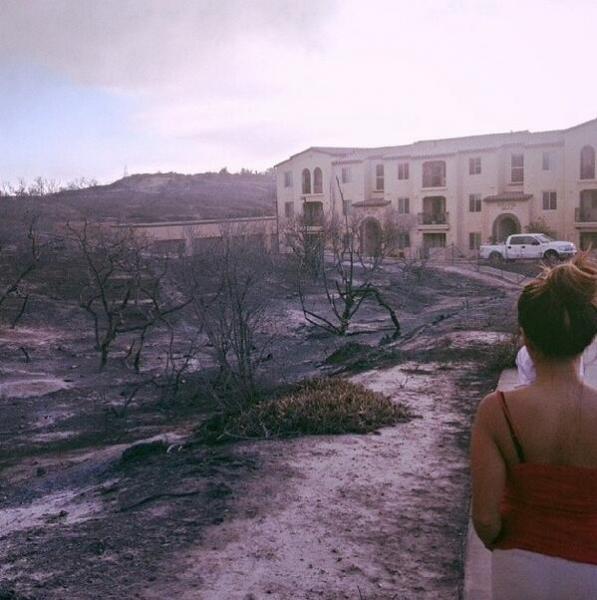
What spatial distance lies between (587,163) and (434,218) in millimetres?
10194

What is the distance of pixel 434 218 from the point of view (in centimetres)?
5681

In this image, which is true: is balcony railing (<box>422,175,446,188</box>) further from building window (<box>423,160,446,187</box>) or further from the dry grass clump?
the dry grass clump

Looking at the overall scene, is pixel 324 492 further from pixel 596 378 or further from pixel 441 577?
pixel 596 378

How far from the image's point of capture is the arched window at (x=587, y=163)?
50.7 metres

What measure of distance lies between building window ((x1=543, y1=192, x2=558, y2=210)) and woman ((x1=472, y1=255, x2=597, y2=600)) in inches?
2048

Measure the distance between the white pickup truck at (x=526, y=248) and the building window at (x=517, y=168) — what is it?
7677 mm

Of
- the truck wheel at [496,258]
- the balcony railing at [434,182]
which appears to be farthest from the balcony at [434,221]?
the truck wheel at [496,258]

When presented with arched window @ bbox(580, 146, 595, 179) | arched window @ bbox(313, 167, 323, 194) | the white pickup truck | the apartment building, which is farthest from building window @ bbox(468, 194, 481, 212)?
arched window @ bbox(313, 167, 323, 194)

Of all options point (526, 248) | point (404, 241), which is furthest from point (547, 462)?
point (404, 241)

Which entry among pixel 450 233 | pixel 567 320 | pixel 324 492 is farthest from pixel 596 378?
pixel 450 233

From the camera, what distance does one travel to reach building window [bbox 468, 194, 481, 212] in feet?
182

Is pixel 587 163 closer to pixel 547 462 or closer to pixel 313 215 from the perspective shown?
pixel 313 215

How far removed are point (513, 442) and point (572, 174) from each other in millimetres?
51418

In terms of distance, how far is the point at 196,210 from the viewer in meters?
71.4
